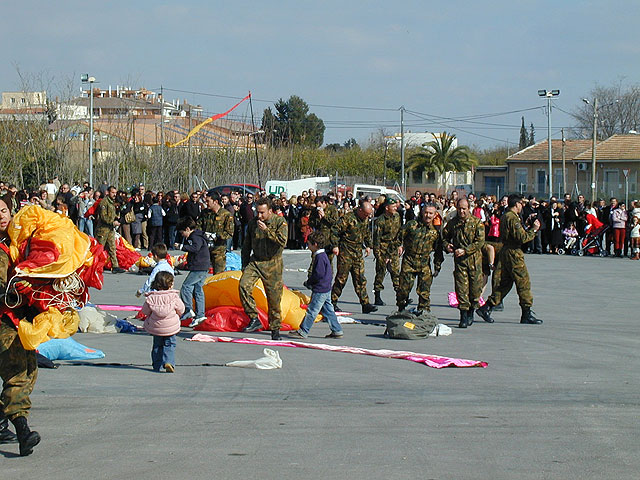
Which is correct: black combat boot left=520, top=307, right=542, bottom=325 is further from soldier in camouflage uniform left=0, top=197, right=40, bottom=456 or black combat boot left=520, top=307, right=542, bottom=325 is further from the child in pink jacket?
soldier in camouflage uniform left=0, top=197, right=40, bottom=456

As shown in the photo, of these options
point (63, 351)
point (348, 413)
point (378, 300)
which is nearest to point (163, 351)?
point (63, 351)

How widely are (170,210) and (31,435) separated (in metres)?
20.4

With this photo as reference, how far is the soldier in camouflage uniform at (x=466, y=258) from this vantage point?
492 inches

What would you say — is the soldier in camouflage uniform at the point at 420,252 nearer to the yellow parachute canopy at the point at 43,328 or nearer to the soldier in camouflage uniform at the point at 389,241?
the soldier in camouflage uniform at the point at 389,241

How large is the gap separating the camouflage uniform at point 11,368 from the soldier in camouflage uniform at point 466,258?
763cm

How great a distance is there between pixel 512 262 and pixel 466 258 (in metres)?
0.97

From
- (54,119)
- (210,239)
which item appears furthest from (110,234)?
(54,119)

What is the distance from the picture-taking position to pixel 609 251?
27.2 meters

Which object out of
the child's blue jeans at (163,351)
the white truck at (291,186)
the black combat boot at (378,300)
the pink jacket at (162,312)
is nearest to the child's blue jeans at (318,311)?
the pink jacket at (162,312)

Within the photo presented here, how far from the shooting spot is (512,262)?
13.1 meters

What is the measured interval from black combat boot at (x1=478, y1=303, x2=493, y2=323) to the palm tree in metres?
57.2

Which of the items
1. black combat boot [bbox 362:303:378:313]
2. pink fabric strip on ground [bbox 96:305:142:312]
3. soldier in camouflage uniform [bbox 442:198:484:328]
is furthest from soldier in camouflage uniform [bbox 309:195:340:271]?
pink fabric strip on ground [bbox 96:305:142:312]

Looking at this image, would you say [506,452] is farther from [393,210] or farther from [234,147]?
[234,147]

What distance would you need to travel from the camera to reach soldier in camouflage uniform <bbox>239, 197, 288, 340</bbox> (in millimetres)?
11266
